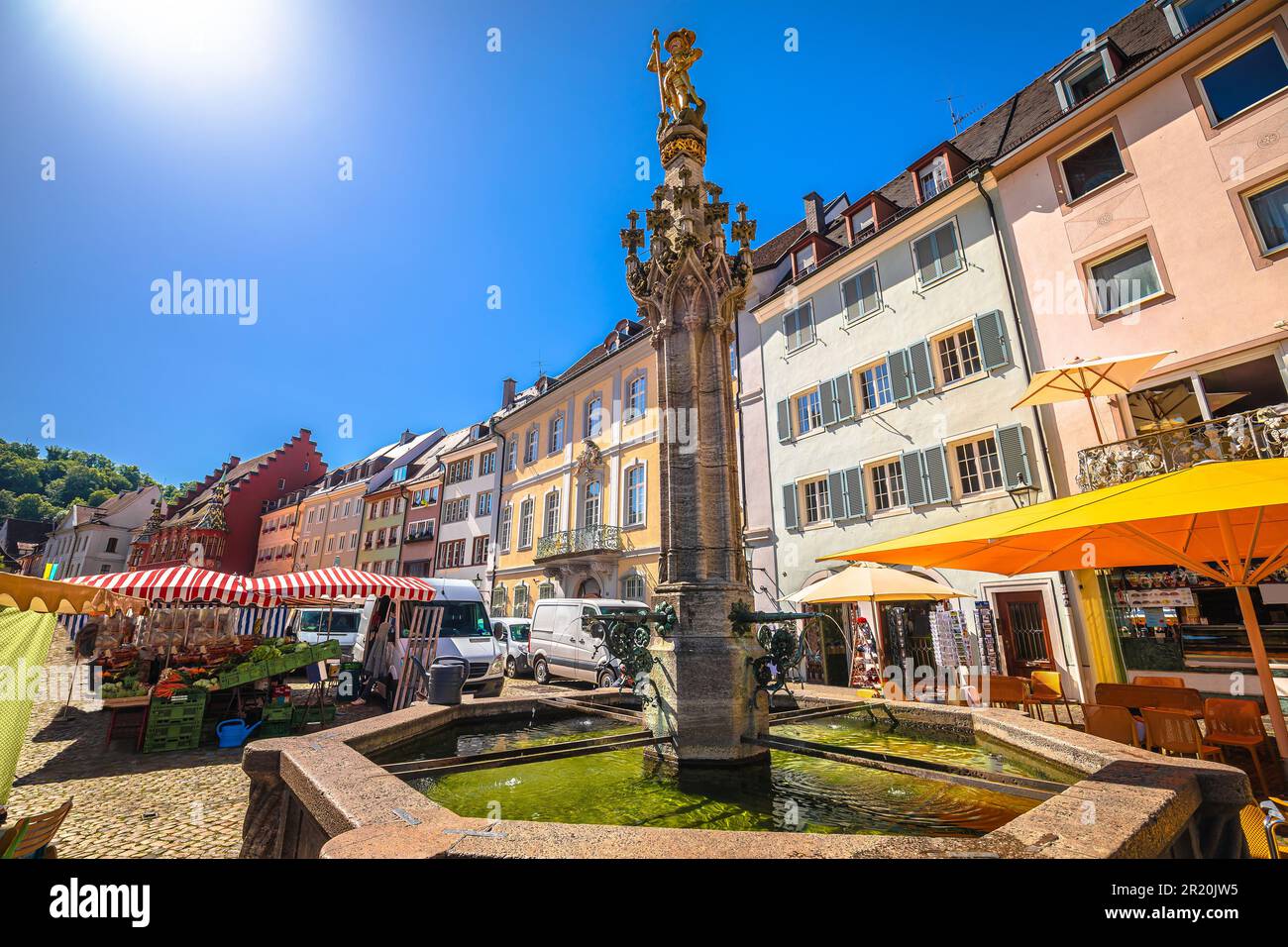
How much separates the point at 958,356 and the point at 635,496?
521 inches

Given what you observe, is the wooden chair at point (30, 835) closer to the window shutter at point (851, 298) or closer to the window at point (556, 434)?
the window shutter at point (851, 298)

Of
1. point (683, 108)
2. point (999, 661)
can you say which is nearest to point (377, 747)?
point (683, 108)

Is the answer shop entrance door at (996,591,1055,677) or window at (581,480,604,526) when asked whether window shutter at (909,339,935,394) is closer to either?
shop entrance door at (996,591,1055,677)

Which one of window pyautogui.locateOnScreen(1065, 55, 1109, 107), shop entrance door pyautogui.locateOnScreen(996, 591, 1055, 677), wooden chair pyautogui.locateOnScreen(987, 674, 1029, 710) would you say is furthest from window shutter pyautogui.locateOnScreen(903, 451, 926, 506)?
window pyautogui.locateOnScreen(1065, 55, 1109, 107)

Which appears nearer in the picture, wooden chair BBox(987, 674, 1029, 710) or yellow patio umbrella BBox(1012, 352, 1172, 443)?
wooden chair BBox(987, 674, 1029, 710)

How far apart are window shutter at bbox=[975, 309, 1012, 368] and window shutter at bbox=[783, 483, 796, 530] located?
681 cm

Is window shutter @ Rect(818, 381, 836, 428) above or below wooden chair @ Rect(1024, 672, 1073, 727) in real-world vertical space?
above

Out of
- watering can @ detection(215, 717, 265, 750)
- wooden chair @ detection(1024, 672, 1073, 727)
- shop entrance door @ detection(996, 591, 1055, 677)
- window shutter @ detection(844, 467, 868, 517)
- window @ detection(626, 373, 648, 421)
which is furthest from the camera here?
window @ detection(626, 373, 648, 421)

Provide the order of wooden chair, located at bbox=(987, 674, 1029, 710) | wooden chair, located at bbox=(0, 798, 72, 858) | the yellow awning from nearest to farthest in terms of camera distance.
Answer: wooden chair, located at bbox=(0, 798, 72, 858), the yellow awning, wooden chair, located at bbox=(987, 674, 1029, 710)

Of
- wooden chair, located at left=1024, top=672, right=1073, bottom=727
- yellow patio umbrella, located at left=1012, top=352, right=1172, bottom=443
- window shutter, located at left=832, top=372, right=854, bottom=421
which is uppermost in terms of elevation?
window shutter, located at left=832, top=372, right=854, bottom=421

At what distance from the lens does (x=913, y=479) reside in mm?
15930

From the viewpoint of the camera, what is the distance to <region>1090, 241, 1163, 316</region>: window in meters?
12.9

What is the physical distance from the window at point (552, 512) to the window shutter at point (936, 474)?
17411mm
